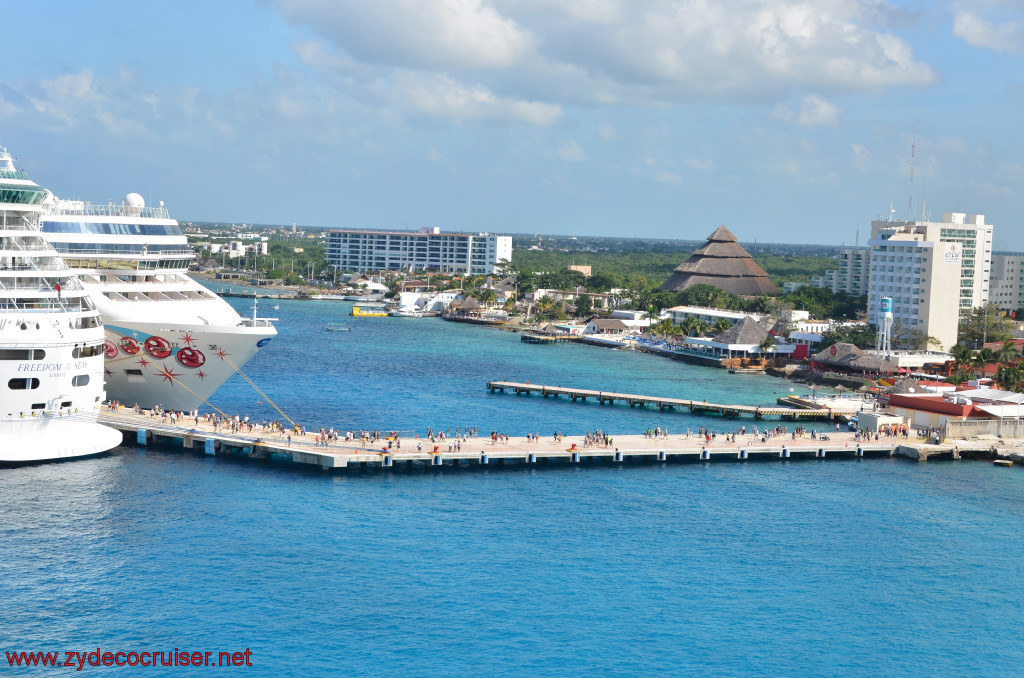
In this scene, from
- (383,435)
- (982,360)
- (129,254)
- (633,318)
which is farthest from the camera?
(633,318)

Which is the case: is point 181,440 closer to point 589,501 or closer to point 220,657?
point 589,501

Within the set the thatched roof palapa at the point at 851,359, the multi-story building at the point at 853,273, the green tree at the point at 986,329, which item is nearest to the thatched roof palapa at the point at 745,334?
the thatched roof palapa at the point at 851,359

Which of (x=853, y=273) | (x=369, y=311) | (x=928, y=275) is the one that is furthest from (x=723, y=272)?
(x=928, y=275)

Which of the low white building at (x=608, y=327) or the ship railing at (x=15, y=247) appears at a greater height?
the ship railing at (x=15, y=247)

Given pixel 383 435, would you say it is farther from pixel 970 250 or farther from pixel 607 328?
pixel 970 250

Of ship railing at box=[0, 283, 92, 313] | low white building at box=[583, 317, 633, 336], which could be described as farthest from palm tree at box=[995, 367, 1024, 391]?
ship railing at box=[0, 283, 92, 313]

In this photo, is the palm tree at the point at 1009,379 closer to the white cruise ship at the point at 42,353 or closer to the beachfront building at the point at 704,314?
the beachfront building at the point at 704,314
